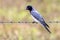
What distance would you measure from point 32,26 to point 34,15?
1542mm

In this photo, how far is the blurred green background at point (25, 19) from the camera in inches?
450

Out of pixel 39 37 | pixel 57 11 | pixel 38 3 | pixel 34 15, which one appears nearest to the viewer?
pixel 34 15

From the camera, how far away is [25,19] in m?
12.8

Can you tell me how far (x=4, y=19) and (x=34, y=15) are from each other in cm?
198

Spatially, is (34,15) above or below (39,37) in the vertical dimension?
above

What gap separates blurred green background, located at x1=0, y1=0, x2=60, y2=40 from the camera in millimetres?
11422

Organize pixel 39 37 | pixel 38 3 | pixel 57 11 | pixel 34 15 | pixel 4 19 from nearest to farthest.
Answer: pixel 34 15
pixel 39 37
pixel 4 19
pixel 57 11
pixel 38 3

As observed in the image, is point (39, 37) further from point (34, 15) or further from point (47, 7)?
point (47, 7)

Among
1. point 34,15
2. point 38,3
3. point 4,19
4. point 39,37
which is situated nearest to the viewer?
point 34,15

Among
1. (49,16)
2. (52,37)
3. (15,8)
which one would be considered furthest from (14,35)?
(15,8)

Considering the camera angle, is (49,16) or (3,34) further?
(49,16)

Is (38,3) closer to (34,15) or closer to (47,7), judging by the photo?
(47,7)

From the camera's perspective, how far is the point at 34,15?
423 inches

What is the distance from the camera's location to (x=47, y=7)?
14.7 meters
